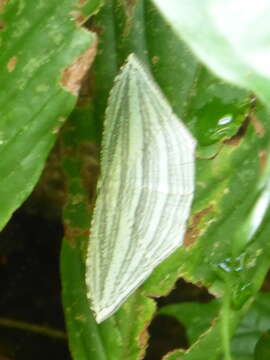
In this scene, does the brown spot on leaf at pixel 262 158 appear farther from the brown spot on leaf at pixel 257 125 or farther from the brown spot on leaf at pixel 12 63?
the brown spot on leaf at pixel 12 63

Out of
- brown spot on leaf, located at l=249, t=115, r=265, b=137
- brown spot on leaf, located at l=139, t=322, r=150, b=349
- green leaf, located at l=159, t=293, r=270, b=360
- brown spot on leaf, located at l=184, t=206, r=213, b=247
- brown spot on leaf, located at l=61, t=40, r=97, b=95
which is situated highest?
brown spot on leaf, located at l=61, t=40, r=97, b=95

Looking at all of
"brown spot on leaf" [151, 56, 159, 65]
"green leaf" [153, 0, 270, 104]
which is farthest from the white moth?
"green leaf" [153, 0, 270, 104]

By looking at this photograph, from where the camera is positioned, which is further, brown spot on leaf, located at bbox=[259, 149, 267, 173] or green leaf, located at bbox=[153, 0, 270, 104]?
brown spot on leaf, located at bbox=[259, 149, 267, 173]

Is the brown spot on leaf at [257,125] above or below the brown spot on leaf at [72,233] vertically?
below

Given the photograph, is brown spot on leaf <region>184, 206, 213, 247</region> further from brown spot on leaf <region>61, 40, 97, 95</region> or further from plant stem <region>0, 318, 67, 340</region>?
plant stem <region>0, 318, 67, 340</region>

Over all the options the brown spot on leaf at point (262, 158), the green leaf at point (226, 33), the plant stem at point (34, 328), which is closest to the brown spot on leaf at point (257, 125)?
the brown spot on leaf at point (262, 158)
